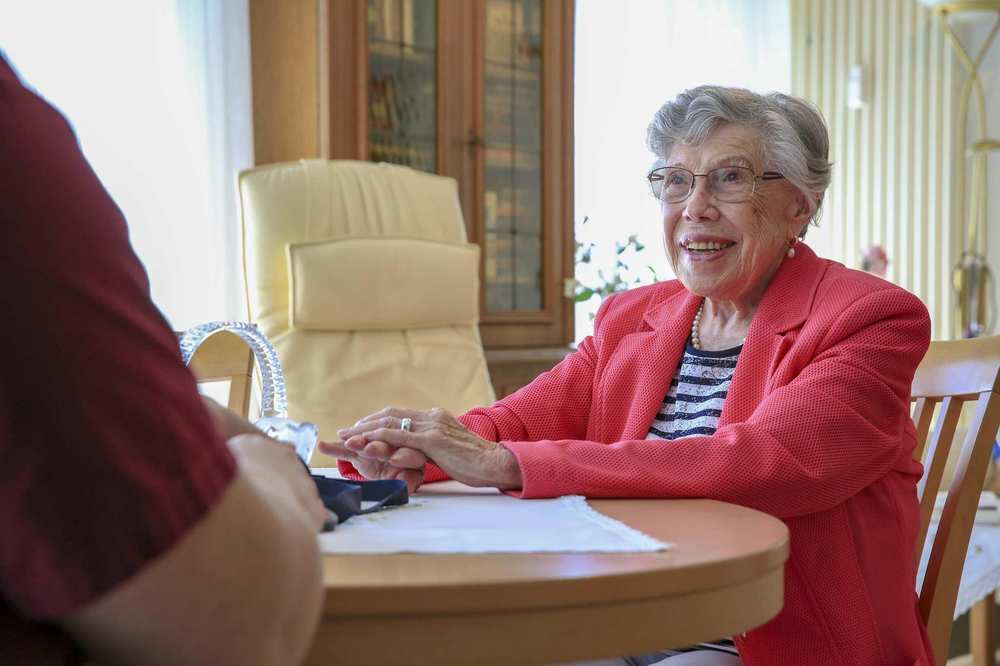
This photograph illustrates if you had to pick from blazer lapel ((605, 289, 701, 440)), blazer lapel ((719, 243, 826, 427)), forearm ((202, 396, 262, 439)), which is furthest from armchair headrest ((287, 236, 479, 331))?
forearm ((202, 396, 262, 439))

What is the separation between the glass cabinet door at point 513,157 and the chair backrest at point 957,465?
2456 millimetres

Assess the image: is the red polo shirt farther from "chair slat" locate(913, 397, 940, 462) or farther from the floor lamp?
the floor lamp

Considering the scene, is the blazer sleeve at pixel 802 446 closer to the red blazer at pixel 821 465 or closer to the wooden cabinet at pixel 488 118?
the red blazer at pixel 821 465

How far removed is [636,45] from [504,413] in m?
3.52

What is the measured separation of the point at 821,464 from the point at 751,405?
0.71 feet

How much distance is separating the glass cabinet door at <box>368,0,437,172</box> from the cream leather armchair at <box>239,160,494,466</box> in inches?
15.2

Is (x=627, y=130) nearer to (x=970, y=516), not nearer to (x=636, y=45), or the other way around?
(x=636, y=45)

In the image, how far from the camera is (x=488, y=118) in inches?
152

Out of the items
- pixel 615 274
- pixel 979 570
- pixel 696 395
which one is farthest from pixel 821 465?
pixel 615 274

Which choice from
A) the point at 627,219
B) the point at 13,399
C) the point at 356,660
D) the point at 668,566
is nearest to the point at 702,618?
the point at 668,566

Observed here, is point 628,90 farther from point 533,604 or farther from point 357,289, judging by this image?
point 533,604

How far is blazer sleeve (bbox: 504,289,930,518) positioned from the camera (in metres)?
1.25

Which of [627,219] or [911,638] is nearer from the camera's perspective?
[911,638]

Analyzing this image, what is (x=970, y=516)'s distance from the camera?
56.2 inches
